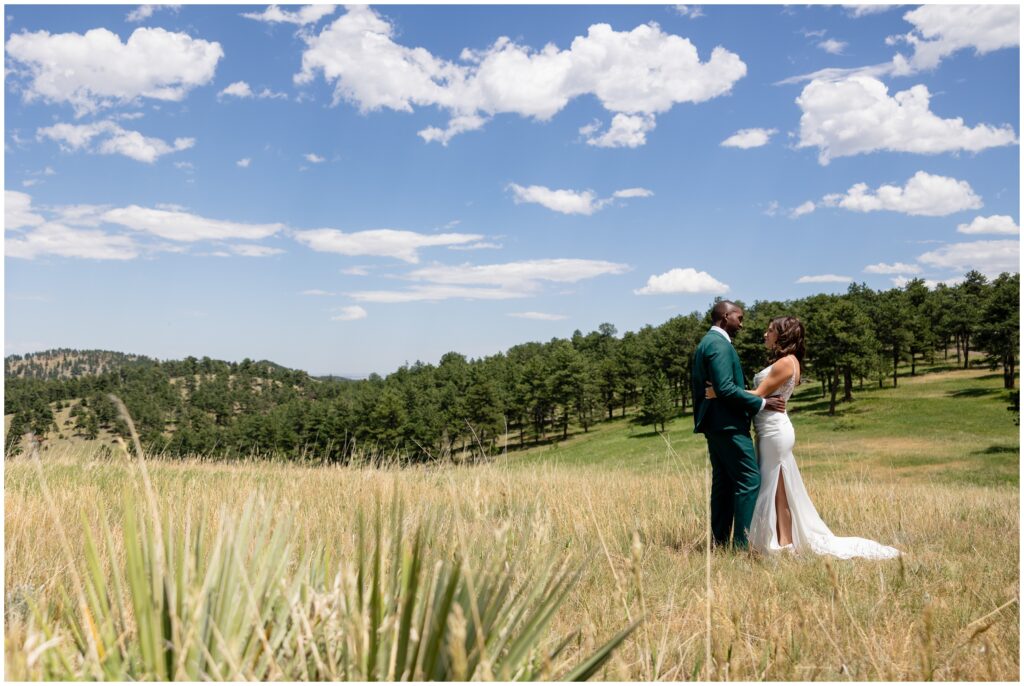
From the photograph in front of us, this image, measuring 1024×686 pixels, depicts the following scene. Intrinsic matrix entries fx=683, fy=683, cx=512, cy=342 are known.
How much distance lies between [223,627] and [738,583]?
3.71m

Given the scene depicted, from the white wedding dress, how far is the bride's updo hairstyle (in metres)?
0.22

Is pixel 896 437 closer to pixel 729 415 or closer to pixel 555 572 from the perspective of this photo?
pixel 729 415

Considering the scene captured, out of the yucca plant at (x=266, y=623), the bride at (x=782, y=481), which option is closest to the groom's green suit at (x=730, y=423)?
the bride at (x=782, y=481)

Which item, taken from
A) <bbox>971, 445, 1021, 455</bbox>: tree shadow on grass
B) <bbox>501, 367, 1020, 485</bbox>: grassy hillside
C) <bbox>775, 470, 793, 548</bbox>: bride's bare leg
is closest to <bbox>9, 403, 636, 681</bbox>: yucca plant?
<bbox>775, 470, 793, 548</bbox>: bride's bare leg

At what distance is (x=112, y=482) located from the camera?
861 centimetres

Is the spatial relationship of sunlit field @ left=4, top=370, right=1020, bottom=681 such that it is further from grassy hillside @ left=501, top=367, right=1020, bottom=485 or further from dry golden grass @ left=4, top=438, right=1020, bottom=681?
grassy hillside @ left=501, top=367, right=1020, bottom=485

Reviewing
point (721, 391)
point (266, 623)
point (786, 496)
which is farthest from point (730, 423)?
point (266, 623)

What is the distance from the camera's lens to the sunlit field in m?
1.84

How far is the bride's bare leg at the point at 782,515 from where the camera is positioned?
21.5 feet

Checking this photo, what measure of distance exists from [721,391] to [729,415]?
30 cm

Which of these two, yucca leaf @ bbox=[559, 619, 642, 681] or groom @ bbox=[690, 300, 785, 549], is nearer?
yucca leaf @ bbox=[559, 619, 642, 681]

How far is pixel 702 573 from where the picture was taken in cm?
498

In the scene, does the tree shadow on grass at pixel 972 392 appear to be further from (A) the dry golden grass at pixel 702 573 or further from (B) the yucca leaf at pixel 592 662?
(B) the yucca leaf at pixel 592 662

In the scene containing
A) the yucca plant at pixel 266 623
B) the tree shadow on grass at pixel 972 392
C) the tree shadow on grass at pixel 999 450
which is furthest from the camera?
the tree shadow on grass at pixel 972 392
